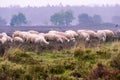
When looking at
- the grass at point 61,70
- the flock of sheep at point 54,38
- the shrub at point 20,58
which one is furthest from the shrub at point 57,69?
the flock of sheep at point 54,38

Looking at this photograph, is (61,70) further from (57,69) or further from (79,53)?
(79,53)

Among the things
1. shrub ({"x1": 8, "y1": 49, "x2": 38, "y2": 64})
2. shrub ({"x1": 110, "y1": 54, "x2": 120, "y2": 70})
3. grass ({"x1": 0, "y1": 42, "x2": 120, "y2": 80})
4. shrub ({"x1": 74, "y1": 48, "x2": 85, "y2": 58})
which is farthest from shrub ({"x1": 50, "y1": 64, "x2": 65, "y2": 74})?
shrub ({"x1": 74, "y1": 48, "x2": 85, "y2": 58})

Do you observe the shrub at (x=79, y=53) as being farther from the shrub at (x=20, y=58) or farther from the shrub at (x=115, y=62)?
the shrub at (x=115, y=62)

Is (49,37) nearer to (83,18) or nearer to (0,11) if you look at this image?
(83,18)

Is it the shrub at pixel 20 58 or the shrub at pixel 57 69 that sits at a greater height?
the shrub at pixel 20 58

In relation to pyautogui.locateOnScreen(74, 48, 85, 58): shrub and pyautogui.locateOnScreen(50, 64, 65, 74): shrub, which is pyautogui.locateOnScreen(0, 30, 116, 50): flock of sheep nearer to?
pyautogui.locateOnScreen(74, 48, 85, 58): shrub

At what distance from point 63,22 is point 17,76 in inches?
3747

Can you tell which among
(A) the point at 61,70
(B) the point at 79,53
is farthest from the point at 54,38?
(A) the point at 61,70

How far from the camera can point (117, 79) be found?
1064 cm

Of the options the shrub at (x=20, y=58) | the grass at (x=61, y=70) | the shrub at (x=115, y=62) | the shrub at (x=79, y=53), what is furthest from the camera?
the shrub at (x=79, y=53)

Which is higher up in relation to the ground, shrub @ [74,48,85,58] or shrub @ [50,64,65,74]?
shrub @ [74,48,85,58]

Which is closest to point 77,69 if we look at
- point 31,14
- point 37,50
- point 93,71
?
point 93,71

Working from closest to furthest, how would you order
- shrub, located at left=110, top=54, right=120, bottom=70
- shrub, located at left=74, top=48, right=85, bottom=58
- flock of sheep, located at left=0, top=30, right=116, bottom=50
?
shrub, located at left=110, top=54, right=120, bottom=70
shrub, located at left=74, top=48, right=85, bottom=58
flock of sheep, located at left=0, top=30, right=116, bottom=50

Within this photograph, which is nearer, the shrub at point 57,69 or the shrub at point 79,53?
the shrub at point 57,69
